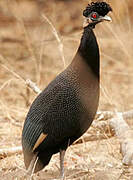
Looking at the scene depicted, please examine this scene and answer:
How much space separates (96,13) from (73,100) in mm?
518

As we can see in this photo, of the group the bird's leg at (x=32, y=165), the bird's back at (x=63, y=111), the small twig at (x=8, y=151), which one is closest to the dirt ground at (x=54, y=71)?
the small twig at (x=8, y=151)

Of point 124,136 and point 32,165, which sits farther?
point 124,136

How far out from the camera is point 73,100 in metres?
2.48

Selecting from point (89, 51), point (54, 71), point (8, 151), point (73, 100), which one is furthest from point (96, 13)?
point (54, 71)

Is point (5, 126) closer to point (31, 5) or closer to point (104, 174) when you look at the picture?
point (104, 174)

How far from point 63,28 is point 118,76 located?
122 cm

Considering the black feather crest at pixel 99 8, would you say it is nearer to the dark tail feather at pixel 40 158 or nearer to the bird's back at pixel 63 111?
the bird's back at pixel 63 111

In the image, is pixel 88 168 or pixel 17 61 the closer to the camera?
pixel 88 168

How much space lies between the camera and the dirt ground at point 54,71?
3227 millimetres

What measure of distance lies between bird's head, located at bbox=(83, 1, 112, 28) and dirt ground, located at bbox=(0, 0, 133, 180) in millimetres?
739

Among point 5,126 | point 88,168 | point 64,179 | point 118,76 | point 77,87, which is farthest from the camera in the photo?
point 118,76

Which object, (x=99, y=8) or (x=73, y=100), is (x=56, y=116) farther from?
(x=99, y=8)

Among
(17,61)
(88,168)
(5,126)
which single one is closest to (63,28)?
(17,61)

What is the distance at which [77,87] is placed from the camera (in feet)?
8.14
